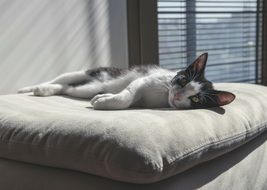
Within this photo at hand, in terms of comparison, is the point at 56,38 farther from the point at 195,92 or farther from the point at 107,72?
the point at 195,92

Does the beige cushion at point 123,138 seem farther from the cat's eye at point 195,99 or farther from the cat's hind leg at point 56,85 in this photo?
the cat's hind leg at point 56,85

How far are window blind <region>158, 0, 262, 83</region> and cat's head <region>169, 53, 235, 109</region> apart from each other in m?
0.89

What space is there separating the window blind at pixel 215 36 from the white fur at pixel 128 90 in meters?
0.68

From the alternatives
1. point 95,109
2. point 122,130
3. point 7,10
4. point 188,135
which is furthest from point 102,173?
point 7,10

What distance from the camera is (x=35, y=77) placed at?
171cm

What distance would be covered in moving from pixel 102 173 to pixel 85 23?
44.3 inches

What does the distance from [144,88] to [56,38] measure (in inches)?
22.2

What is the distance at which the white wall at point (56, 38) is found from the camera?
1.58 m

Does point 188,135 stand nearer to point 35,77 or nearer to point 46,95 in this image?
point 46,95

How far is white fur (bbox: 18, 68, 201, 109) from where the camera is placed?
126 centimetres

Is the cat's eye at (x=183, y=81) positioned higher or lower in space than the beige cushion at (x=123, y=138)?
higher

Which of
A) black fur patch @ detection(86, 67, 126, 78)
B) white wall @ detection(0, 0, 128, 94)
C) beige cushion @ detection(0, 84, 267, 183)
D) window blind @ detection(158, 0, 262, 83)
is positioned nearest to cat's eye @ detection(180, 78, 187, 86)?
beige cushion @ detection(0, 84, 267, 183)

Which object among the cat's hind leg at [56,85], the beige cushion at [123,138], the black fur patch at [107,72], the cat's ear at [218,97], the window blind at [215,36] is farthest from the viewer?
the window blind at [215,36]

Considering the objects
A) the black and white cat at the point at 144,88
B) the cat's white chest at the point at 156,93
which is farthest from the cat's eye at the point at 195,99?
the cat's white chest at the point at 156,93
